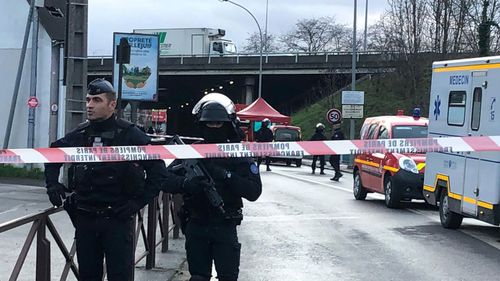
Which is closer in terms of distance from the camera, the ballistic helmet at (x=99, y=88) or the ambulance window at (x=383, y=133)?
the ballistic helmet at (x=99, y=88)

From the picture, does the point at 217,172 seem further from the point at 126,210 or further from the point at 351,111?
the point at 351,111

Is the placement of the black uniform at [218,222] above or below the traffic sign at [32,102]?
below

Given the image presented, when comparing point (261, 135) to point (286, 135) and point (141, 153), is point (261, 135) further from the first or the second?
point (141, 153)

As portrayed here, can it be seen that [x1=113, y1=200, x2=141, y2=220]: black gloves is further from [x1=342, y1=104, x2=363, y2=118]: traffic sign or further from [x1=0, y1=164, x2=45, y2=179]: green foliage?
[x1=342, y1=104, x2=363, y2=118]: traffic sign

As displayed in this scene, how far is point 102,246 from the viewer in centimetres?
504

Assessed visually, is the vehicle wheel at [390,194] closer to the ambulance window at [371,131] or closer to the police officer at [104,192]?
the ambulance window at [371,131]

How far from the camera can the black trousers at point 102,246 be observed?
195 inches

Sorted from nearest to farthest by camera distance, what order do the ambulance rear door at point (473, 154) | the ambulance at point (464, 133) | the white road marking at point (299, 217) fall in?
1. the ambulance at point (464, 133)
2. the ambulance rear door at point (473, 154)
3. the white road marking at point (299, 217)

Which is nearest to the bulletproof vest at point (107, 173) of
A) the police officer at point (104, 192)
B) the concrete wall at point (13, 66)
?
the police officer at point (104, 192)

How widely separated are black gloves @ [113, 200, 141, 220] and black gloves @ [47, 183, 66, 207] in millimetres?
403

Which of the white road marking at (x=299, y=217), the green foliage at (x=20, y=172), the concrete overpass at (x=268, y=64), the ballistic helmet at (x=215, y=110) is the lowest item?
the green foliage at (x=20, y=172)

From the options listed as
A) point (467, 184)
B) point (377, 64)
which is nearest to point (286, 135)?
point (377, 64)

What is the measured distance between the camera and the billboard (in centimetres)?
1922

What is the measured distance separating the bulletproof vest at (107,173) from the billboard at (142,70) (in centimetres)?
1404
